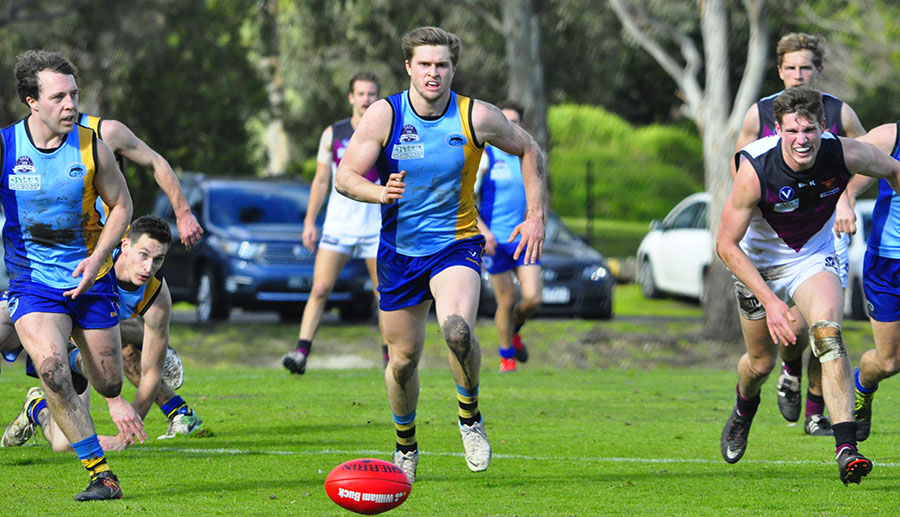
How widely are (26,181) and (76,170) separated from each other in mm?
252

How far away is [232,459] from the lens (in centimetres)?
813

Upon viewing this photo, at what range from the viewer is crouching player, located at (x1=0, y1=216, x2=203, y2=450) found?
7.84m

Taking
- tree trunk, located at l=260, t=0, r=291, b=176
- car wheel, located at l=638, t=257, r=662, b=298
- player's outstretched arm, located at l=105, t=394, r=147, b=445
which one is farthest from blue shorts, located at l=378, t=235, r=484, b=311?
tree trunk, located at l=260, t=0, r=291, b=176

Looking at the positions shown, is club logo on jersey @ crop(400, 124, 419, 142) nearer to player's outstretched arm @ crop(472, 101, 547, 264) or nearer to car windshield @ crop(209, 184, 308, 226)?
player's outstretched arm @ crop(472, 101, 547, 264)

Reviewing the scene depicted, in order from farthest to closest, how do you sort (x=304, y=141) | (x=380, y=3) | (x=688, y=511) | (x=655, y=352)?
(x=304, y=141)
(x=380, y=3)
(x=655, y=352)
(x=688, y=511)

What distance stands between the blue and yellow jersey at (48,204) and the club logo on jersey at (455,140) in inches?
71.8

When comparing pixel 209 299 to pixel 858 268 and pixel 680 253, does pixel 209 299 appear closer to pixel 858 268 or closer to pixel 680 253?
pixel 680 253

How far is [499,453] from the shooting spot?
28.1 feet

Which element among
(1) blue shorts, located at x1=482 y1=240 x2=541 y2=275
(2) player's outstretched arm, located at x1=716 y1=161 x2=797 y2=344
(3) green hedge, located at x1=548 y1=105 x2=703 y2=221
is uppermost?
(2) player's outstretched arm, located at x1=716 y1=161 x2=797 y2=344

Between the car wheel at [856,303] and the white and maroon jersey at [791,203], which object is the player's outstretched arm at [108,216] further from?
the car wheel at [856,303]

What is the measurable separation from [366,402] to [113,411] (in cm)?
378

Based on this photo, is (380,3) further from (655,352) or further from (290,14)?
(655,352)

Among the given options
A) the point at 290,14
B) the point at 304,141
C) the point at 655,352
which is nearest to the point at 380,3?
the point at 290,14

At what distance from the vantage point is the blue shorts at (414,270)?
24.0 ft
